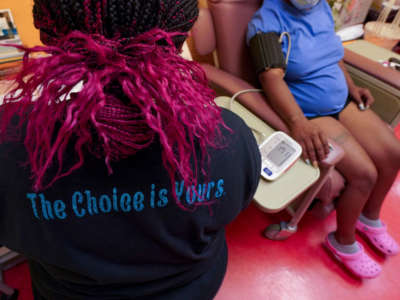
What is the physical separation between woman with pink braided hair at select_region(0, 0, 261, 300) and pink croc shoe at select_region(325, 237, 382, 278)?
97cm

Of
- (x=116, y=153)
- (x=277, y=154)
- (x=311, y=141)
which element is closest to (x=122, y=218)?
(x=116, y=153)

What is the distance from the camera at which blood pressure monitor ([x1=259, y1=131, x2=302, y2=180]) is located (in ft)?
2.71

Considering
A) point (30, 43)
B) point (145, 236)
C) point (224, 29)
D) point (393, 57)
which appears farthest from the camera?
point (393, 57)

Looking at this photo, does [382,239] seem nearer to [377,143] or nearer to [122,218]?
[377,143]

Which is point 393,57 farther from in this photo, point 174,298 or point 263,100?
point 174,298

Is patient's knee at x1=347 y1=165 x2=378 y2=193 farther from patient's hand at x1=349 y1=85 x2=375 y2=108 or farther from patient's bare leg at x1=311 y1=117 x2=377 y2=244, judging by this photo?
patient's hand at x1=349 y1=85 x2=375 y2=108

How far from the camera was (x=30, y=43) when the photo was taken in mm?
1014

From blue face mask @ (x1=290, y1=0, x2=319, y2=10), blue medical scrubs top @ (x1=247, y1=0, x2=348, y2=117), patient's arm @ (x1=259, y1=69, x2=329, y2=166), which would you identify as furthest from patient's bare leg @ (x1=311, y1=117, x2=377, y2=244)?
blue face mask @ (x1=290, y1=0, x2=319, y2=10)

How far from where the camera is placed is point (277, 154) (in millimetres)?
858

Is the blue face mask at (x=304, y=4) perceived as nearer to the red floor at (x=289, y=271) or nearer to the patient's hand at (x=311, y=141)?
the patient's hand at (x=311, y=141)

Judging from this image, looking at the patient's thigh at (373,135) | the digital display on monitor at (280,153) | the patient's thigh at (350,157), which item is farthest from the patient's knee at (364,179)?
the digital display on monitor at (280,153)

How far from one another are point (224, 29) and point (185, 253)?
1.08m

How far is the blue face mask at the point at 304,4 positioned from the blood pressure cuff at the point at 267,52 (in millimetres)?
165

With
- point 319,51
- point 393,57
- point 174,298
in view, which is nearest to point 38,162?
point 174,298
